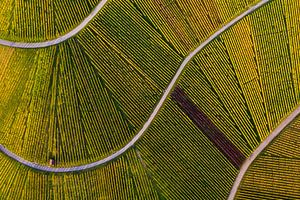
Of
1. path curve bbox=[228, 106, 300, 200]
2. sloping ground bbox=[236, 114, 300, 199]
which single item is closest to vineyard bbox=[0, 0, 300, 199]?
sloping ground bbox=[236, 114, 300, 199]

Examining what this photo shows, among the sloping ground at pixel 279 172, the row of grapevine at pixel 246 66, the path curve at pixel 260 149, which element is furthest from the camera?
the row of grapevine at pixel 246 66

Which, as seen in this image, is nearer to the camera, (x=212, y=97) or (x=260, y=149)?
(x=260, y=149)

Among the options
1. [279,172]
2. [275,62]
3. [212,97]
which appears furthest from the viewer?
[212,97]

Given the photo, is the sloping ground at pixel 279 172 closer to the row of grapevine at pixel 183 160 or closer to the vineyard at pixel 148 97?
the vineyard at pixel 148 97

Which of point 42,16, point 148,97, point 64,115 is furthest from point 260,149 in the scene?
point 42,16

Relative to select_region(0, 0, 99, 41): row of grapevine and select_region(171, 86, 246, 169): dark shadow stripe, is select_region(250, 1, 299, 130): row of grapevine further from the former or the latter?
select_region(0, 0, 99, 41): row of grapevine

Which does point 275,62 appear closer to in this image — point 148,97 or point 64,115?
point 148,97

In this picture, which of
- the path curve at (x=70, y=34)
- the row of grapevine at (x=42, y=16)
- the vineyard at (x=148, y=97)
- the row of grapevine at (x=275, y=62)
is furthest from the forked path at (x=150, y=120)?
the row of grapevine at (x=42, y=16)
